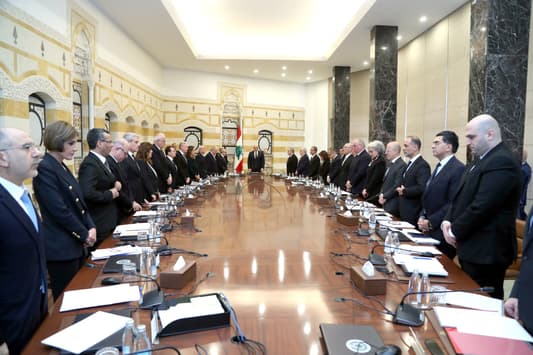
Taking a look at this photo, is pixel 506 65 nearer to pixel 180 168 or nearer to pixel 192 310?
pixel 192 310

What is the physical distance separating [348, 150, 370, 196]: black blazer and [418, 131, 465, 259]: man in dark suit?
3.03 m

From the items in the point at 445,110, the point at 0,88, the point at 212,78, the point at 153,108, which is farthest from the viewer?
the point at 212,78

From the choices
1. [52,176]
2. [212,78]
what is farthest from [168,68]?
[52,176]

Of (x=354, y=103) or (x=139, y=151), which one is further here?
(x=354, y=103)

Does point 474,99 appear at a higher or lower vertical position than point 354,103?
lower

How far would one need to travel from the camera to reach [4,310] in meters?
1.61

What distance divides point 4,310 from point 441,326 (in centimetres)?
180

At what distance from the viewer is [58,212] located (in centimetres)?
248

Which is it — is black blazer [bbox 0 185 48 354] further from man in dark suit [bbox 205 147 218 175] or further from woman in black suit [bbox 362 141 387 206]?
man in dark suit [bbox 205 147 218 175]

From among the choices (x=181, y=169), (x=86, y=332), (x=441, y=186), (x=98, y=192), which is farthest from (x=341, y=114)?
(x=86, y=332)

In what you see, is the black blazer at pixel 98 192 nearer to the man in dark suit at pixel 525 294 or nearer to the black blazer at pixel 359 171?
the man in dark suit at pixel 525 294

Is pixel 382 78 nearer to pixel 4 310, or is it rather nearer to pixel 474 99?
pixel 474 99

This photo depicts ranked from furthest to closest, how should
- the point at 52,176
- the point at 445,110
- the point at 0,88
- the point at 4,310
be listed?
1. the point at 445,110
2. the point at 0,88
3. the point at 52,176
4. the point at 4,310

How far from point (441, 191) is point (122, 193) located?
3116 mm
